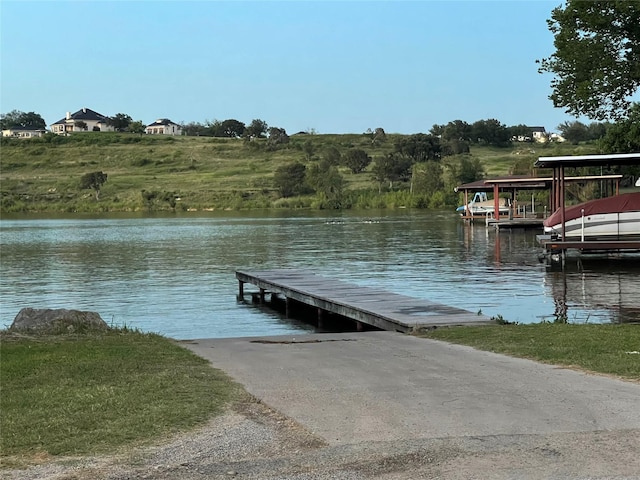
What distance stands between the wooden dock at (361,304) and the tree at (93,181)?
257 feet

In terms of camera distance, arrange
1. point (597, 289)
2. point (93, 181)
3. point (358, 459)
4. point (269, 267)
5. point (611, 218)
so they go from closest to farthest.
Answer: point (358, 459) → point (597, 289) → point (611, 218) → point (269, 267) → point (93, 181)

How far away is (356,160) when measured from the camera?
347 feet

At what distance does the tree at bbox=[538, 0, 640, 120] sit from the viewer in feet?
93.0

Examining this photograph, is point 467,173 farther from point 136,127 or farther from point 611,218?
point 136,127

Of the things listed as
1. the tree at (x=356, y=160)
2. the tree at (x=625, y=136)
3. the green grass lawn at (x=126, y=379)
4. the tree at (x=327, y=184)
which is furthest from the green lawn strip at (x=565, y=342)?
the tree at (x=356, y=160)

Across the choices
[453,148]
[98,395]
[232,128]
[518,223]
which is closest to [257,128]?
[232,128]

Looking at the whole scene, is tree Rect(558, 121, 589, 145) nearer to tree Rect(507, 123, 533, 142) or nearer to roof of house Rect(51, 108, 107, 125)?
tree Rect(507, 123, 533, 142)

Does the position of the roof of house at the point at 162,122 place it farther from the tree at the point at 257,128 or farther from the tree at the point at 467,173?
the tree at the point at 467,173

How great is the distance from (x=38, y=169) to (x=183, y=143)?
25.3 m

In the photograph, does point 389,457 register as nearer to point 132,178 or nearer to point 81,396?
point 81,396

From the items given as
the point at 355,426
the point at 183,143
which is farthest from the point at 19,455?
the point at 183,143

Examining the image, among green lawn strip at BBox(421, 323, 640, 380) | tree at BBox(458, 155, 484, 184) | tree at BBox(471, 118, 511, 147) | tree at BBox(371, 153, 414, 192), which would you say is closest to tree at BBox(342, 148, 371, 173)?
tree at BBox(371, 153, 414, 192)

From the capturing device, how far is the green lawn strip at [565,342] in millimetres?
9062

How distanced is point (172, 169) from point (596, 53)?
86.5 metres
